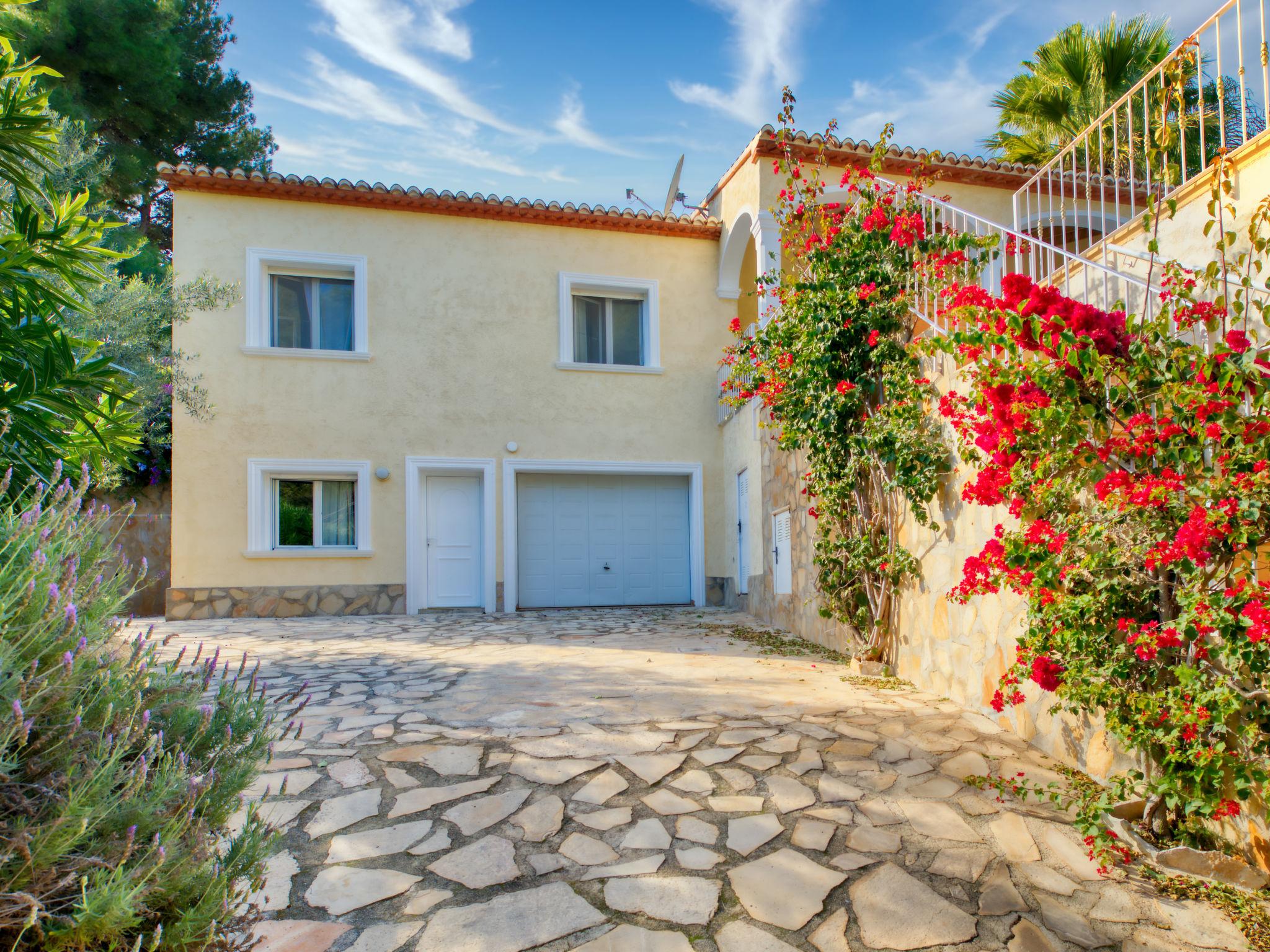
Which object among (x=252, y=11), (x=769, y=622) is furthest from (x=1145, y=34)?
(x=252, y=11)

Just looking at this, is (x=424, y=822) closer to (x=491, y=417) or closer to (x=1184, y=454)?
(x=1184, y=454)

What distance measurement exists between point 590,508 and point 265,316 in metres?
5.26

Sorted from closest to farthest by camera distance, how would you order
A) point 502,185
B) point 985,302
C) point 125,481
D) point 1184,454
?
point 1184,454 → point 985,302 → point 502,185 → point 125,481

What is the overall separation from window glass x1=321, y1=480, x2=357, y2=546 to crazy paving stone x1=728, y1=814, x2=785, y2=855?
338 inches

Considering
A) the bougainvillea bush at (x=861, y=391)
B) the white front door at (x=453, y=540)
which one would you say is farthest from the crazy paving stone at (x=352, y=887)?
the white front door at (x=453, y=540)

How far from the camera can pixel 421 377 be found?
10648 mm

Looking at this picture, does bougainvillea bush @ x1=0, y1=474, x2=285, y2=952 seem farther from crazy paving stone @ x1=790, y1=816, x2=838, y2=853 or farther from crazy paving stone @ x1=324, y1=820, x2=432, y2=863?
crazy paving stone @ x1=790, y1=816, x2=838, y2=853

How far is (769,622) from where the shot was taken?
883 cm

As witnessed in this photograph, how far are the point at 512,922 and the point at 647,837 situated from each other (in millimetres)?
739

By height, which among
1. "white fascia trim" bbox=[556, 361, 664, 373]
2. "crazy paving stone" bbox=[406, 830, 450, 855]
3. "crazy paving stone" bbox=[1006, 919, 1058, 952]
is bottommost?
"crazy paving stone" bbox=[1006, 919, 1058, 952]

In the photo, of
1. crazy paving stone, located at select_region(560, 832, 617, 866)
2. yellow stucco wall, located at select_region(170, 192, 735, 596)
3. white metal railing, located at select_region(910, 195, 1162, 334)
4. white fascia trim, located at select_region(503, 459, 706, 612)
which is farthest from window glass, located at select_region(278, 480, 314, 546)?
crazy paving stone, located at select_region(560, 832, 617, 866)

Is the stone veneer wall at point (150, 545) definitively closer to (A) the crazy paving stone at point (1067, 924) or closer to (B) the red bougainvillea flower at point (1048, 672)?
(B) the red bougainvillea flower at point (1048, 672)

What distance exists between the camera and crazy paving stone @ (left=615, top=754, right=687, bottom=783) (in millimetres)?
3551

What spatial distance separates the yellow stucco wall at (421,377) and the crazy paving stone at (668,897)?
8.28 metres
